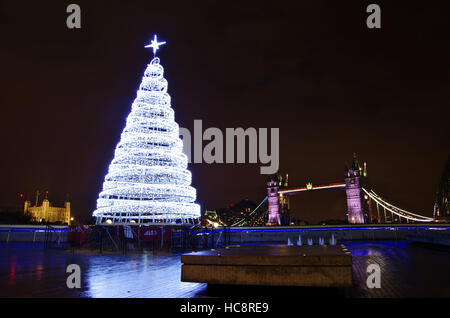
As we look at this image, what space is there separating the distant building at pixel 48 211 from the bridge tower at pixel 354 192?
345 feet

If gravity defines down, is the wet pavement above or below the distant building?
above

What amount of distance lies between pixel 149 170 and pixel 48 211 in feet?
431

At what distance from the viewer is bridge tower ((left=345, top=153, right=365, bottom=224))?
72.5 meters

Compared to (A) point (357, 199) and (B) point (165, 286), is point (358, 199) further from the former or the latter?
(B) point (165, 286)

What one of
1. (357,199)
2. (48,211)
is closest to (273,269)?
(357,199)

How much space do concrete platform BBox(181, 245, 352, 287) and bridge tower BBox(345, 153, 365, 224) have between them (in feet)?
228

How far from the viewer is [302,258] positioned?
810 centimetres

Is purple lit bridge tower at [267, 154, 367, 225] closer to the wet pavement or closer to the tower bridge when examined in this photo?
the tower bridge

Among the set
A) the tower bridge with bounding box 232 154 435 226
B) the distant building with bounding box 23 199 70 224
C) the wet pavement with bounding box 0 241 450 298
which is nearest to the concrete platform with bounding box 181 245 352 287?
the wet pavement with bounding box 0 241 450 298

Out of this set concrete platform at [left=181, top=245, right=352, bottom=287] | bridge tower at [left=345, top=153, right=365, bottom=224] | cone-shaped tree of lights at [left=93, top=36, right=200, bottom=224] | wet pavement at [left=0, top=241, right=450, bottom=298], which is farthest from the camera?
bridge tower at [left=345, top=153, right=365, bottom=224]

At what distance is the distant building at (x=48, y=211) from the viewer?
440 ft

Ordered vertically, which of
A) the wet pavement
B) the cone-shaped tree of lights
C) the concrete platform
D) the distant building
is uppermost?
the cone-shaped tree of lights

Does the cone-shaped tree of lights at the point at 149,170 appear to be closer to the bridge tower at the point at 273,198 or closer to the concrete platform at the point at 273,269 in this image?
the concrete platform at the point at 273,269
